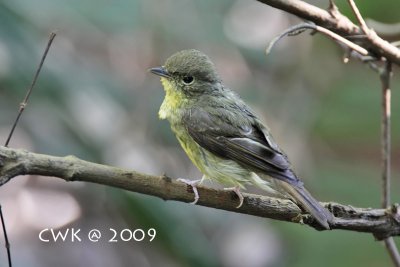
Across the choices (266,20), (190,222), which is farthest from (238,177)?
(266,20)

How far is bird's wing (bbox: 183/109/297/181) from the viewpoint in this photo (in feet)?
10.9

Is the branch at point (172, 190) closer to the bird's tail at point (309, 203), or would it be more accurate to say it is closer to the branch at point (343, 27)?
the bird's tail at point (309, 203)

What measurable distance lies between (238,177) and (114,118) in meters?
1.71

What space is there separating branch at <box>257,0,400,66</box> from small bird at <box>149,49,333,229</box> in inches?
25.7

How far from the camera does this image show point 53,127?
13.8ft

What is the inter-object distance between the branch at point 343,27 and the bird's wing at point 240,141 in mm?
661

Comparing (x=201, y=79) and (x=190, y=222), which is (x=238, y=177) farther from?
(x=190, y=222)

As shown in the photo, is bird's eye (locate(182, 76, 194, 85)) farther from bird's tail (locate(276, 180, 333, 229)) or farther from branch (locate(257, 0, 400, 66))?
branch (locate(257, 0, 400, 66))

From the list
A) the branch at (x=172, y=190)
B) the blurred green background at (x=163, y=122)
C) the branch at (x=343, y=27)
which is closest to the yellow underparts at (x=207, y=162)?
the branch at (x=172, y=190)

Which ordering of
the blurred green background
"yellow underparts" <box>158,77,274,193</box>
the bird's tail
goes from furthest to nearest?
the blurred green background, "yellow underparts" <box>158,77,274,193</box>, the bird's tail

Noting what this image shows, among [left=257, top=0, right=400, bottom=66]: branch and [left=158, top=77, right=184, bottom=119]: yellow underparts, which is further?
[left=158, top=77, right=184, bottom=119]: yellow underparts

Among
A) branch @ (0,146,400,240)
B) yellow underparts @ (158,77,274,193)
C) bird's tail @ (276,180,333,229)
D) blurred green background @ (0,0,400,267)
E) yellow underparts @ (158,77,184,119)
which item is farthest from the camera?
blurred green background @ (0,0,400,267)

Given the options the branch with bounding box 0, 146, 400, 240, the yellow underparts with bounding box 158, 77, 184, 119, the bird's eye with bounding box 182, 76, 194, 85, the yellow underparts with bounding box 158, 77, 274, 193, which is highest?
the bird's eye with bounding box 182, 76, 194, 85

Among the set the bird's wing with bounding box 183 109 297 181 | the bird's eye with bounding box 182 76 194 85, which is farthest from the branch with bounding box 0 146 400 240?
the bird's eye with bounding box 182 76 194 85
